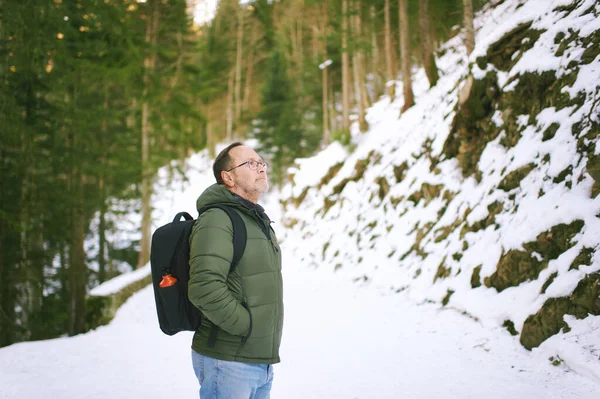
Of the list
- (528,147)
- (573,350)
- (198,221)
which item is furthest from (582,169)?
(198,221)

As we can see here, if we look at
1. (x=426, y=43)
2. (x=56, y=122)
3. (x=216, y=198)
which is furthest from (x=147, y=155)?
(x=216, y=198)

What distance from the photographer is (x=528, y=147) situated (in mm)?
6469

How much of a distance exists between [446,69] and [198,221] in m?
16.2

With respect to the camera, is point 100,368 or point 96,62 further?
point 96,62

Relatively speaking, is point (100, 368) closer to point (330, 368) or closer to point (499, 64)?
point (330, 368)

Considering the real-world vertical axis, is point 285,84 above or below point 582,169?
above

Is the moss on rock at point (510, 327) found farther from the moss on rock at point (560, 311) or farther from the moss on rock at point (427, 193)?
the moss on rock at point (427, 193)

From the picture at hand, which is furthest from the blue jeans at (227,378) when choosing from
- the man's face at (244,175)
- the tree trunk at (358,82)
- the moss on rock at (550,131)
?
the tree trunk at (358,82)

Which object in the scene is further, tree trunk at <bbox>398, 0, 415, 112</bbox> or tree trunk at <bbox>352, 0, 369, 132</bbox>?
tree trunk at <bbox>352, 0, 369, 132</bbox>

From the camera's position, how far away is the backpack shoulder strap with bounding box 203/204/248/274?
221 centimetres

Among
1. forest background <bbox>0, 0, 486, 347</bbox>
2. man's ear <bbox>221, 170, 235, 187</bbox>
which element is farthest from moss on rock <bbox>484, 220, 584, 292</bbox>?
forest background <bbox>0, 0, 486, 347</bbox>

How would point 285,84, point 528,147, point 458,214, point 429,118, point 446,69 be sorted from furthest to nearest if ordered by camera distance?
point 285,84, point 446,69, point 429,118, point 458,214, point 528,147

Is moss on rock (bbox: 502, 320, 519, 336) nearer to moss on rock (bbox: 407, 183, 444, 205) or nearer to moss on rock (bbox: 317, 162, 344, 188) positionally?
moss on rock (bbox: 407, 183, 444, 205)

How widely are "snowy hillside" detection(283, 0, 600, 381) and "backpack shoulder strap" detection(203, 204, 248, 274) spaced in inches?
138
